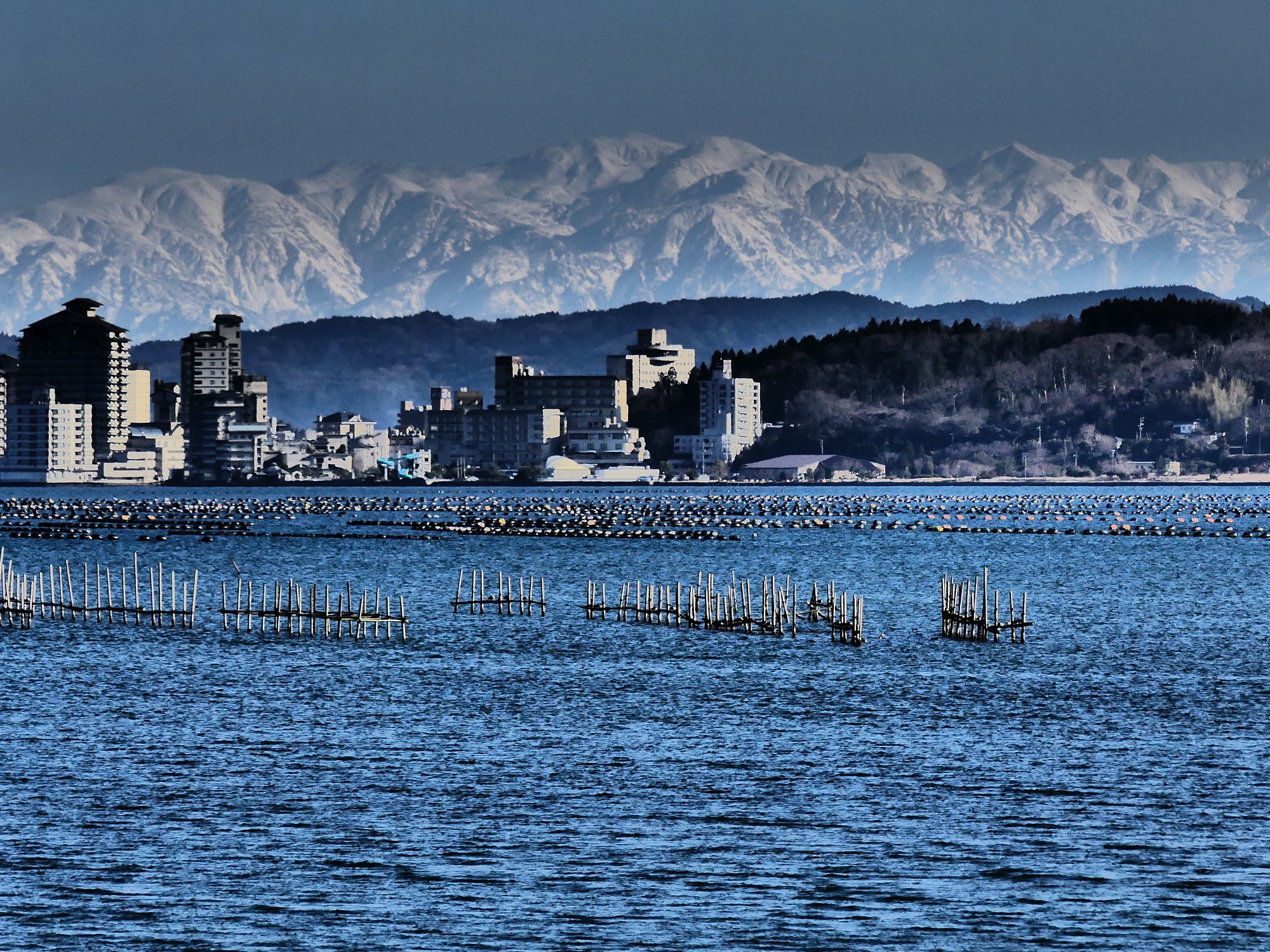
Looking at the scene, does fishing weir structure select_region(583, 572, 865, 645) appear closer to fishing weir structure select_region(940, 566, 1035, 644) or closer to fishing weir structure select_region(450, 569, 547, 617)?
fishing weir structure select_region(450, 569, 547, 617)

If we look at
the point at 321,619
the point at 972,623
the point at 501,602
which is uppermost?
the point at 501,602

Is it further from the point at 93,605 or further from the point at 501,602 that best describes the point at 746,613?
the point at 93,605

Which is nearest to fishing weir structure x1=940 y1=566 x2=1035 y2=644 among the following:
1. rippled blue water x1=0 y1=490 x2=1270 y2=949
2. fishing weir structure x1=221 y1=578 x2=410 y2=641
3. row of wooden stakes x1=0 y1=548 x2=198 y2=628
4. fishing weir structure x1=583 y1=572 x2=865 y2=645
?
rippled blue water x1=0 y1=490 x2=1270 y2=949

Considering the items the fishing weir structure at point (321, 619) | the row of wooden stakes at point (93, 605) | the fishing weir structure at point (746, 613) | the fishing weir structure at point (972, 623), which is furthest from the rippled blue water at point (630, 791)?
the row of wooden stakes at point (93, 605)

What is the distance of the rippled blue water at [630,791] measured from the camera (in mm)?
35562

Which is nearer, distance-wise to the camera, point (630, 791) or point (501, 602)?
point (630, 791)

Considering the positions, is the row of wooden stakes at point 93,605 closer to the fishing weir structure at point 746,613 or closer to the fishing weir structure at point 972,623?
the fishing weir structure at point 746,613

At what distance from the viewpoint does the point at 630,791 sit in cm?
4647

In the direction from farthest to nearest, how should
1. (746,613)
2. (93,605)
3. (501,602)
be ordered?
(93,605), (501,602), (746,613)

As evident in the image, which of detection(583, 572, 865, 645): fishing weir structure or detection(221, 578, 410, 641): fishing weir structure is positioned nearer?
detection(221, 578, 410, 641): fishing weir structure

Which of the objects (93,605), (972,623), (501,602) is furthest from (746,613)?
(93,605)

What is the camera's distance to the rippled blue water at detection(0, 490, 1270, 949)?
117ft

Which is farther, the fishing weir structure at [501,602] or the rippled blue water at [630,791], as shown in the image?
the fishing weir structure at [501,602]

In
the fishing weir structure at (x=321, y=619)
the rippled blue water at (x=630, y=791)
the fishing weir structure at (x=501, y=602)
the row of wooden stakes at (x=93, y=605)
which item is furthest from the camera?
the fishing weir structure at (x=501, y=602)
